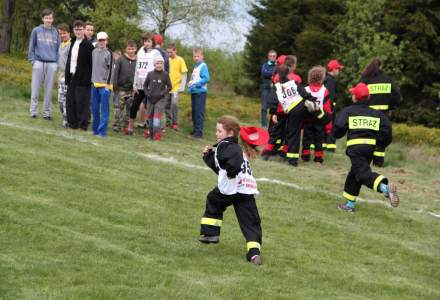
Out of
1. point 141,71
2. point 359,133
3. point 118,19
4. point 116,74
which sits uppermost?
point 118,19

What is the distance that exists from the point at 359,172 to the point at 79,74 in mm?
6763

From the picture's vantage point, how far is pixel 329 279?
29.0 feet

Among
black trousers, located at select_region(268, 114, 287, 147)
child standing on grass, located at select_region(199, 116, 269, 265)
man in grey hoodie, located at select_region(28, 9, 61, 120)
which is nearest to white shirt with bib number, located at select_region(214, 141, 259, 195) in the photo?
child standing on grass, located at select_region(199, 116, 269, 265)

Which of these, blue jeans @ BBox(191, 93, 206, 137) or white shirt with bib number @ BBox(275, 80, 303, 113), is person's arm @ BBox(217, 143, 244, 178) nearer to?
white shirt with bib number @ BBox(275, 80, 303, 113)

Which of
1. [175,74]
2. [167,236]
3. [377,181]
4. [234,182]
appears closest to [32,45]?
[175,74]

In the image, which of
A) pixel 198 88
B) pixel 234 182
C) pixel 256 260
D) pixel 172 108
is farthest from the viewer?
pixel 172 108

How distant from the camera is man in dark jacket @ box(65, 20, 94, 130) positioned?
54.3 feet

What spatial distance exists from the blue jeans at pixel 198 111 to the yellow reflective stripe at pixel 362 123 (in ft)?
24.1

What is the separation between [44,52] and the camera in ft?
56.9

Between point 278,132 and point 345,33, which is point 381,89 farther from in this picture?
point 345,33

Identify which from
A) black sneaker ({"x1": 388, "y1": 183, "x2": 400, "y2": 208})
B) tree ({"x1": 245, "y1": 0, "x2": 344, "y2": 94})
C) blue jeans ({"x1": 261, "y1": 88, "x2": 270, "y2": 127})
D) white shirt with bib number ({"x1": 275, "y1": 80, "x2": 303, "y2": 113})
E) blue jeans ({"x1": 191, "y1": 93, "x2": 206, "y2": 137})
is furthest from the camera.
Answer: tree ({"x1": 245, "y1": 0, "x2": 344, "y2": 94})

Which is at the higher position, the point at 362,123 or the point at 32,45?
the point at 32,45

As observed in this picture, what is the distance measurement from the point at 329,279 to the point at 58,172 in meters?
5.04

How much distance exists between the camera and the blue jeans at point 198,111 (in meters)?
19.6
